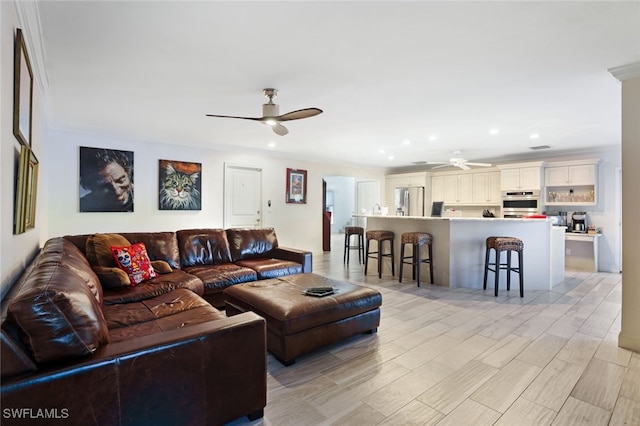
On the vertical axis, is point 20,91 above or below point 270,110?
below

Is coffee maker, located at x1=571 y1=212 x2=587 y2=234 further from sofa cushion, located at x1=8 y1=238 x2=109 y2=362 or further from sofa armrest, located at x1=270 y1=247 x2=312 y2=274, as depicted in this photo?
sofa cushion, located at x1=8 y1=238 x2=109 y2=362

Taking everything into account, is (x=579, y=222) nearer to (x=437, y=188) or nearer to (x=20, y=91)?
(x=437, y=188)

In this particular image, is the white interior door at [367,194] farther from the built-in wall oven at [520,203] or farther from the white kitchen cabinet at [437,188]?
the built-in wall oven at [520,203]

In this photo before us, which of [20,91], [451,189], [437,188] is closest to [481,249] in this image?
[451,189]

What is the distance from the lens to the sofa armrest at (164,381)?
1.17 meters

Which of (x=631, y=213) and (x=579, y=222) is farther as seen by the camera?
(x=579, y=222)

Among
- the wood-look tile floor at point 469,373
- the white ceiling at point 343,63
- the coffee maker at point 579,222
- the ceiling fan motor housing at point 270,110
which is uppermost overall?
the white ceiling at point 343,63

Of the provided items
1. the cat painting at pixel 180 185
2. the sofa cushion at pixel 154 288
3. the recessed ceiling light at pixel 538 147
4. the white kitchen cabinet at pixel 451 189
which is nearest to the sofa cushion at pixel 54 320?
the sofa cushion at pixel 154 288

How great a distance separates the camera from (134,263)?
122 inches

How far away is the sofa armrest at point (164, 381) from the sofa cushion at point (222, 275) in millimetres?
1821

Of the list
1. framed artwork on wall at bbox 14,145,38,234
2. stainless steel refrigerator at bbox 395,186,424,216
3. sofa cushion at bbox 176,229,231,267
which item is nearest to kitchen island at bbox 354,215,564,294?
sofa cushion at bbox 176,229,231,267

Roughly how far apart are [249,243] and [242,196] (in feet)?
7.55

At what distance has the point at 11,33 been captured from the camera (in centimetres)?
163

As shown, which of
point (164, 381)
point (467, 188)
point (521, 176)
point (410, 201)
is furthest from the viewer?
point (410, 201)
